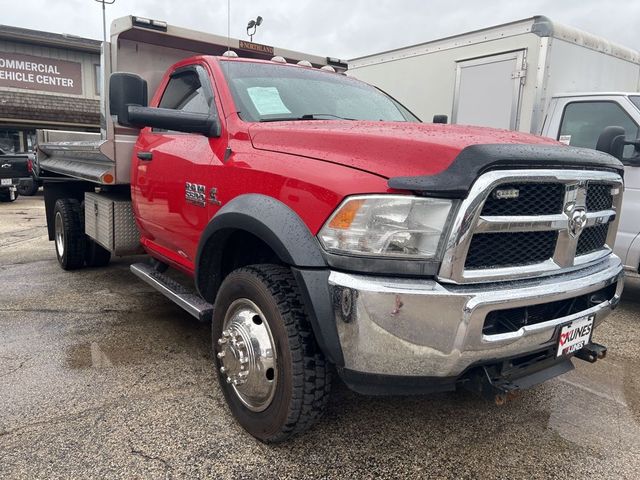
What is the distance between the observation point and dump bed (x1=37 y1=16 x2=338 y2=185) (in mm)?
4152

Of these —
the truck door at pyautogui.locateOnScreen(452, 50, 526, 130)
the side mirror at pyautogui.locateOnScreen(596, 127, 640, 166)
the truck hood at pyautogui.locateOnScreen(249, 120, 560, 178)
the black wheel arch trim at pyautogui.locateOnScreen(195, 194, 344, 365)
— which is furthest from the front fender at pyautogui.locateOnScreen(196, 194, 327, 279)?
the truck door at pyautogui.locateOnScreen(452, 50, 526, 130)

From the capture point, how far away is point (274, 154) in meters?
2.43

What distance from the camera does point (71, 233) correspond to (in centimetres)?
553

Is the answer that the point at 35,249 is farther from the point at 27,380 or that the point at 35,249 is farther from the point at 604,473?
the point at 604,473

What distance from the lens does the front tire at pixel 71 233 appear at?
5.53 metres

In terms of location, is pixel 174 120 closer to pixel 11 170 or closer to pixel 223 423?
pixel 223 423

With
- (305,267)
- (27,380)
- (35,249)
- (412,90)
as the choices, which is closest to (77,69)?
(35,249)

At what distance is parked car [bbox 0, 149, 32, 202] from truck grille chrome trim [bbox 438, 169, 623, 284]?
14.0m

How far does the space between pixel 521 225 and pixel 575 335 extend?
2.17 ft

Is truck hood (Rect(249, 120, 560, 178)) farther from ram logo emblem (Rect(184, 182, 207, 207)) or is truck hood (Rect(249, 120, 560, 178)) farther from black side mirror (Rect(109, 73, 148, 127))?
black side mirror (Rect(109, 73, 148, 127))

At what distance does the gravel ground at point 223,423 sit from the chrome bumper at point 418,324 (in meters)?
0.65

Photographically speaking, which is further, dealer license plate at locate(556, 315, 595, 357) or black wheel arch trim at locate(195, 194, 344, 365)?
dealer license plate at locate(556, 315, 595, 357)

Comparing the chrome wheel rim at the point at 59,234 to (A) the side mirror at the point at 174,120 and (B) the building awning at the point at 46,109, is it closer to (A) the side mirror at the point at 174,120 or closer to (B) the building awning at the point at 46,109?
(A) the side mirror at the point at 174,120

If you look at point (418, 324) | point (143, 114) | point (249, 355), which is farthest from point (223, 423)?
point (143, 114)
